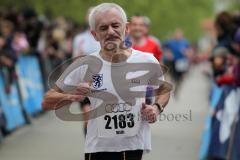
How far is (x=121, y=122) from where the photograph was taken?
15.2ft

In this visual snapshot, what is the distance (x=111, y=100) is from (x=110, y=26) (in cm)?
47

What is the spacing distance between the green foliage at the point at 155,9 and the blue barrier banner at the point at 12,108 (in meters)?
1.93

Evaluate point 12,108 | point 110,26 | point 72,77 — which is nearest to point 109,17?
point 110,26

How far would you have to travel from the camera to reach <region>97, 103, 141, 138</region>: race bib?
15.2ft

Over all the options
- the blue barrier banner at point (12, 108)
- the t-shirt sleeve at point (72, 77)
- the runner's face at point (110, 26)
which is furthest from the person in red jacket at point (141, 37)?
the runner's face at point (110, 26)

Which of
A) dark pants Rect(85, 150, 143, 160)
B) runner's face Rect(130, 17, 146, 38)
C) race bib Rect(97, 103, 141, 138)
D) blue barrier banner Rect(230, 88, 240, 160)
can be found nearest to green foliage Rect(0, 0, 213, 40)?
runner's face Rect(130, 17, 146, 38)

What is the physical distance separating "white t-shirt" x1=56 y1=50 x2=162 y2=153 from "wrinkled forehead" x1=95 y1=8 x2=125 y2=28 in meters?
0.26

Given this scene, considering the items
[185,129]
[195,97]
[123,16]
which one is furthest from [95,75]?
[195,97]

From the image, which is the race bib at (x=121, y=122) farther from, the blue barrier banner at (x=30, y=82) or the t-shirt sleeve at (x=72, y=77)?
the blue barrier banner at (x=30, y=82)

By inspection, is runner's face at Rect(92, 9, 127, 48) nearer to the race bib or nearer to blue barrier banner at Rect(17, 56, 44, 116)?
the race bib

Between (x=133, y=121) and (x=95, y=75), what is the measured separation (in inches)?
14.6

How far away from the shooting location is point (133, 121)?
466cm

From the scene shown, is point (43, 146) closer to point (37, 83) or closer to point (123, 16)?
point (37, 83)

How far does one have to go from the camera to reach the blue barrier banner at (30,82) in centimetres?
1368
